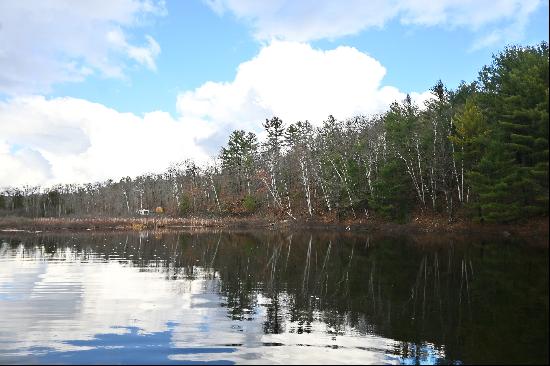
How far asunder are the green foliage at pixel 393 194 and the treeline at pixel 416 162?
0.46 ft

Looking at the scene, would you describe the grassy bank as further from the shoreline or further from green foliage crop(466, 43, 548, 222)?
green foliage crop(466, 43, 548, 222)

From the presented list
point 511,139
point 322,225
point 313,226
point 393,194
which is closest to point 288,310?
point 511,139

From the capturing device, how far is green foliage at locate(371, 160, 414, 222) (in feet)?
179

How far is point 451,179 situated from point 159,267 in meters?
37.3

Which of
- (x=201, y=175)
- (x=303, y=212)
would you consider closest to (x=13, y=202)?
(x=201, y=175)

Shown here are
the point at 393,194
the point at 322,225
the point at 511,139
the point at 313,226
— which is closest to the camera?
the point at 511,139

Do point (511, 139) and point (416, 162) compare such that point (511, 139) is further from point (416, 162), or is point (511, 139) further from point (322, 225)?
point (322, 225)

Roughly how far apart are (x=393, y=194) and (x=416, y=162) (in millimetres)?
5797

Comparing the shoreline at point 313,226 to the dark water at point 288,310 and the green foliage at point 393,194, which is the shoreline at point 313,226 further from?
the dark water at point 288,310

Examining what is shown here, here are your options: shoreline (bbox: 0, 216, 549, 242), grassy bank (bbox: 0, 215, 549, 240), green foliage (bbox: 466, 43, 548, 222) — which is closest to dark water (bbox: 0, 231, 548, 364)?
green foliage (bbox: 466, 43, 548, 222)

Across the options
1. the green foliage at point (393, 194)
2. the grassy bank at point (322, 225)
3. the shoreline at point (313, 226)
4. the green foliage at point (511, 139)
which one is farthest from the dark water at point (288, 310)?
the green foliage at point (393, 194)

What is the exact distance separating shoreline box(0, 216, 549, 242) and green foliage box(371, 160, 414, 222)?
5.43ft

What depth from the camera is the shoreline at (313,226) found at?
36.8 meters

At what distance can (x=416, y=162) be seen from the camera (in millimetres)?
57125
